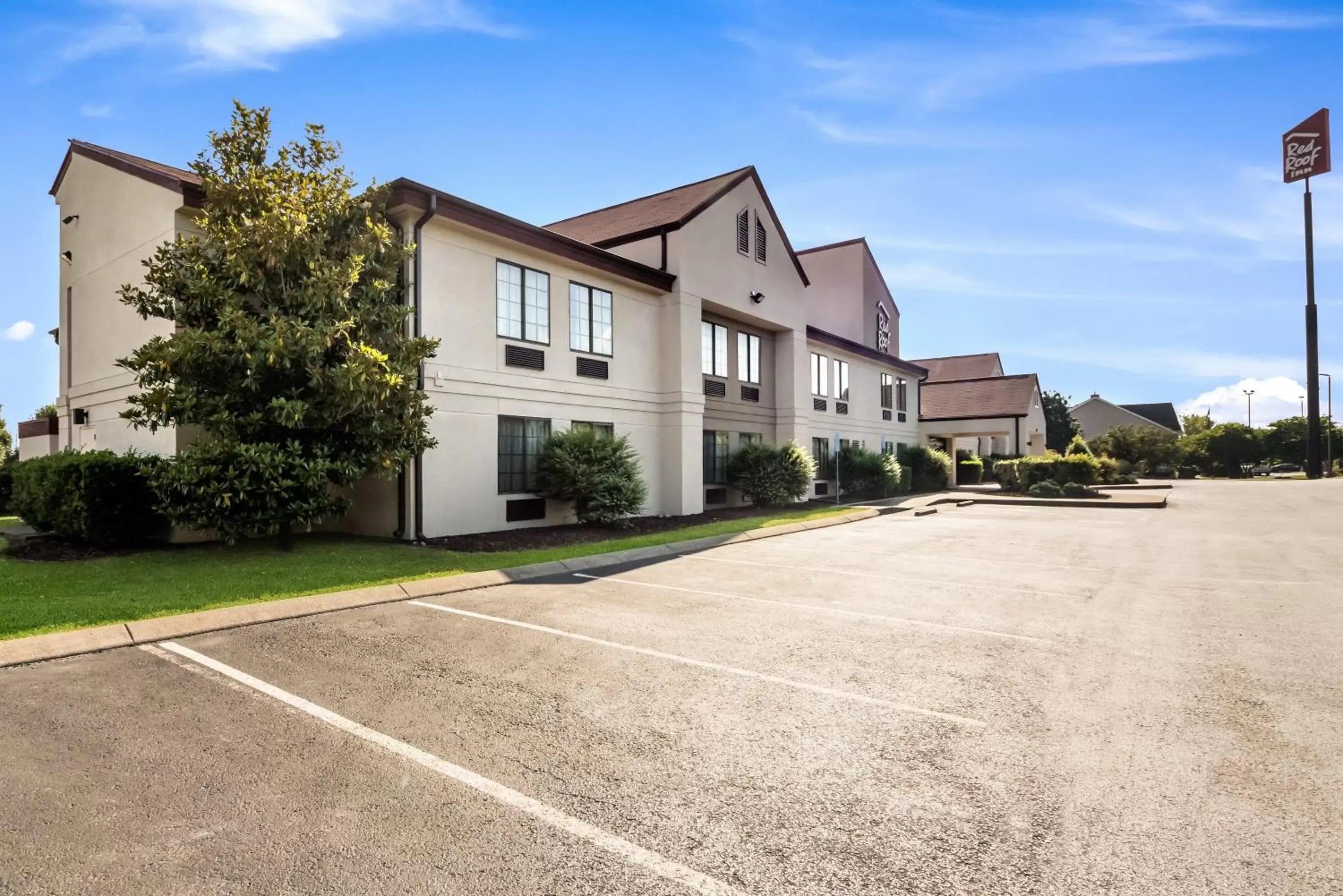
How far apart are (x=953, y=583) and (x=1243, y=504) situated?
74.5 feet

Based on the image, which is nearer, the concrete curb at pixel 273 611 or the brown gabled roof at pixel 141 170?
the concrete curb at pixel 273 611

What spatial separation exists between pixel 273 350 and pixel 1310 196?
6122 centimetres

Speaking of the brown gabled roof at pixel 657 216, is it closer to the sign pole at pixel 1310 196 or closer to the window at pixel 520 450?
the window at pixel 520 450

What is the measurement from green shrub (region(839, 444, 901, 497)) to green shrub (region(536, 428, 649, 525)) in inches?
551

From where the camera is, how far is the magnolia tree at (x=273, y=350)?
428 inches

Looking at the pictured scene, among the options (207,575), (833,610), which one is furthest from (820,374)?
(207,575)

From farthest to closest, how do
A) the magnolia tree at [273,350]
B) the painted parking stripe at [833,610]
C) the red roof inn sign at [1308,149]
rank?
the red roof inn sign at [1308,149], the magnolia tree at [273,350], the painted parking stripe at [833,610]

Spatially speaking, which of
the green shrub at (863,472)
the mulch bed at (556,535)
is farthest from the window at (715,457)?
the green shrub at (863,472)

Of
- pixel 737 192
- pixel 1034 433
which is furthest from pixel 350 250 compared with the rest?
pixel 1034 433

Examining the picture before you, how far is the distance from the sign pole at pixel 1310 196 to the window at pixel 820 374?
126ft

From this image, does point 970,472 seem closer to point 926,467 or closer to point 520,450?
point 926,467

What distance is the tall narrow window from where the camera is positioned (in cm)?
1759

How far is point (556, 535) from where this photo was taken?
1510cm

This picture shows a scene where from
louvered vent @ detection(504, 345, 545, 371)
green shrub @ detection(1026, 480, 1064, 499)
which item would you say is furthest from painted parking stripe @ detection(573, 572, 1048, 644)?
green shrub @ detection(1026, 480, 1064, 499)
